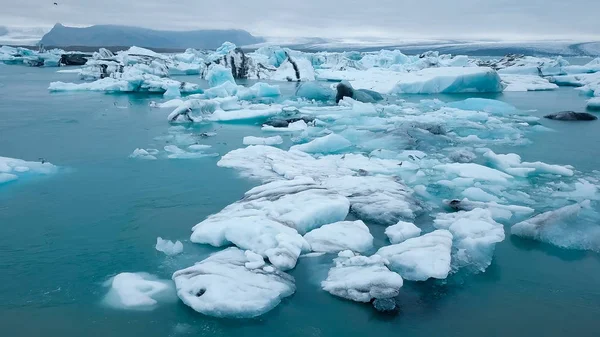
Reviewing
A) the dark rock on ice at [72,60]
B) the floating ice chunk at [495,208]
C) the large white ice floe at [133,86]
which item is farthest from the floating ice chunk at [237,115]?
the dark rock on ice at [72,60]

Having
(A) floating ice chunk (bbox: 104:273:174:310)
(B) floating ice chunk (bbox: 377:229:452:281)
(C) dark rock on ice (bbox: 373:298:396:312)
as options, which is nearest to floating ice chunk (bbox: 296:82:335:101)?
(B) floating ice chunk (bbox: 377:229:452:281)

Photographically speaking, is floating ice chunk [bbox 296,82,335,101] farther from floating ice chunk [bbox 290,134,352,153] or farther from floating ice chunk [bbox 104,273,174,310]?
floating ice chunk [bbox 104,273,174,310]

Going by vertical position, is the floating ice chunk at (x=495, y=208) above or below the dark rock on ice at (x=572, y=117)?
above

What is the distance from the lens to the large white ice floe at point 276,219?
3906 mm

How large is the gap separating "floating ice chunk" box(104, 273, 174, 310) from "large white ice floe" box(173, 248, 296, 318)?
0.11m

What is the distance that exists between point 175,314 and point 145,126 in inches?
302

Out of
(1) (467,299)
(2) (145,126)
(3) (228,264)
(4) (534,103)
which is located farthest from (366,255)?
(4) (534,103)

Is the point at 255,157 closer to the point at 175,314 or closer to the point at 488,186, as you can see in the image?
the point at 488,186

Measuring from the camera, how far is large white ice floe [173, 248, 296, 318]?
3.17 metres

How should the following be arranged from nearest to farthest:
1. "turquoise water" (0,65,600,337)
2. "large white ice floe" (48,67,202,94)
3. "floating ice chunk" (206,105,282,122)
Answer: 1. "turquoise water" (0,65,600,337)
2. "floating ice chunk" (206,105,282,122)
3. "large white ice floe" (48,67,202,94)

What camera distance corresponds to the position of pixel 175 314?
317 cm

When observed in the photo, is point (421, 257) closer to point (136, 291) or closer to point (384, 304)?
point (384, 304)

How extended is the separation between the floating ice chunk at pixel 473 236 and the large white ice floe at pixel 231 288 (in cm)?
153

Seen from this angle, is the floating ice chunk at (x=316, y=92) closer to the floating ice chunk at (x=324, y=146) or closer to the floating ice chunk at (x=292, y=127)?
the floating ice chunk at (x=292, y=127)
